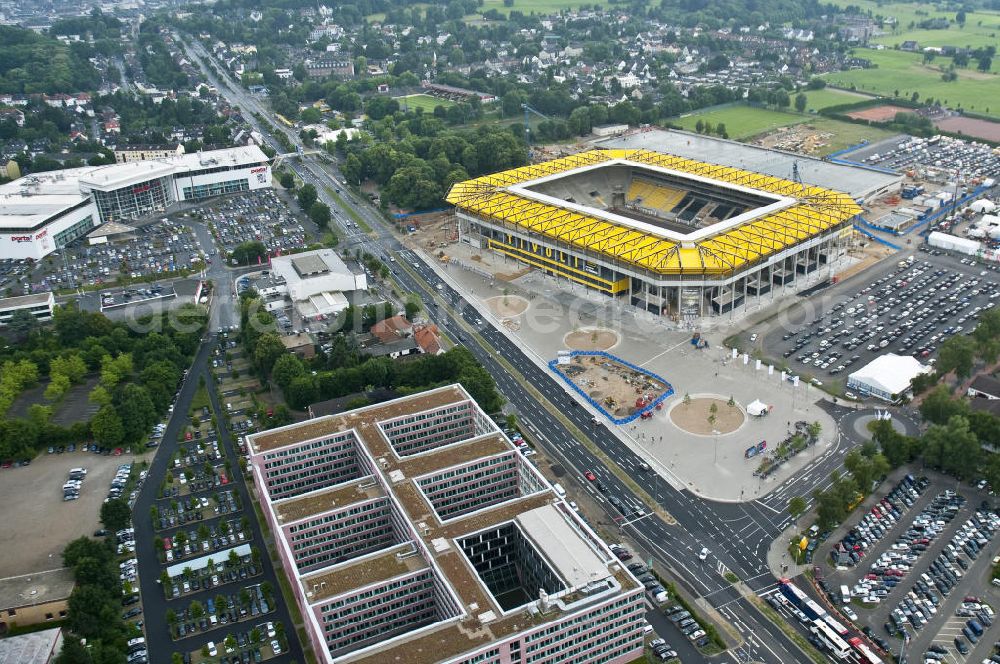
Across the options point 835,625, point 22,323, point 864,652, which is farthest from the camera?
point 22,323

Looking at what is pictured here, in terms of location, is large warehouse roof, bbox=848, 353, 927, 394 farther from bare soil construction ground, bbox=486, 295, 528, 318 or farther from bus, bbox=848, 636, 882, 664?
bare soil construction ground, bbox=486, 295, 528, 318

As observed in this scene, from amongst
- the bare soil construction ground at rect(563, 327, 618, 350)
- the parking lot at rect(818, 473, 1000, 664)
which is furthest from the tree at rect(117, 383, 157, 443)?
the parking lot at rect(818, 473, 1000, 664)

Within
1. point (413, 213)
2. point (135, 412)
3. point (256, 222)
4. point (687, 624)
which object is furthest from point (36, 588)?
point (413, 213)

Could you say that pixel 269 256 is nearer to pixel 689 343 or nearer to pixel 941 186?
pixel 689 343

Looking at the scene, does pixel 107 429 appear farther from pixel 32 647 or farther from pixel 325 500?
pixel 325 500

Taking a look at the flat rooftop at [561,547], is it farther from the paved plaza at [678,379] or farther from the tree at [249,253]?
the tree at [249,253]

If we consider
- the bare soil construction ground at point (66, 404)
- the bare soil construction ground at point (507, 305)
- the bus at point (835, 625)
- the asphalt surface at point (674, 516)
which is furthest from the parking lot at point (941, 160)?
the bare soil construction ground at point (66, 404)
